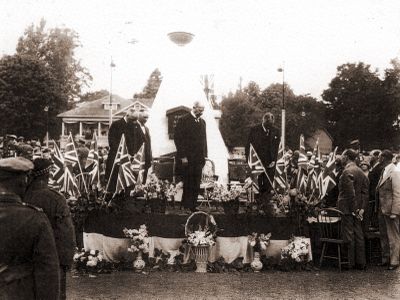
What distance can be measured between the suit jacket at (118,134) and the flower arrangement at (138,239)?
2.96 meters

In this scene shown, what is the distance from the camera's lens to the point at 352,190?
10.3 m

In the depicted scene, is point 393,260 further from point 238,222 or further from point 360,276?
point 238,222

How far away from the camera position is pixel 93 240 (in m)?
10.4

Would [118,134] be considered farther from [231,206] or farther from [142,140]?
[231,206]

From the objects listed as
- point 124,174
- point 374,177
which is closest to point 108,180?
point 124,174

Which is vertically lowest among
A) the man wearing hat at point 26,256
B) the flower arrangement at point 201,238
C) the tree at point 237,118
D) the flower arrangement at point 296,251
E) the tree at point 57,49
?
the flower arrangement at point 296,251

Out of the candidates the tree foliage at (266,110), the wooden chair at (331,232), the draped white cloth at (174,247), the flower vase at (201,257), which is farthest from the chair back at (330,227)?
the tree foliage at (266,110)

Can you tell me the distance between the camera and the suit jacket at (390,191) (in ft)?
33.8

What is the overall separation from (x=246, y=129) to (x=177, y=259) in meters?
47.4

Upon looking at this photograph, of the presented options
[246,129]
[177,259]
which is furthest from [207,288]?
[246,129]

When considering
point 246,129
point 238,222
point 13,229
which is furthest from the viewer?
point 246,129

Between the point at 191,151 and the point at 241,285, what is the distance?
4.75m

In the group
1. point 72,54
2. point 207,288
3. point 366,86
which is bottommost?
point 207,288

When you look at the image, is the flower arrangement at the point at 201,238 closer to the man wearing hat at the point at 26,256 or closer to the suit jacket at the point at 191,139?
the suit jacket at the point at 191,139
